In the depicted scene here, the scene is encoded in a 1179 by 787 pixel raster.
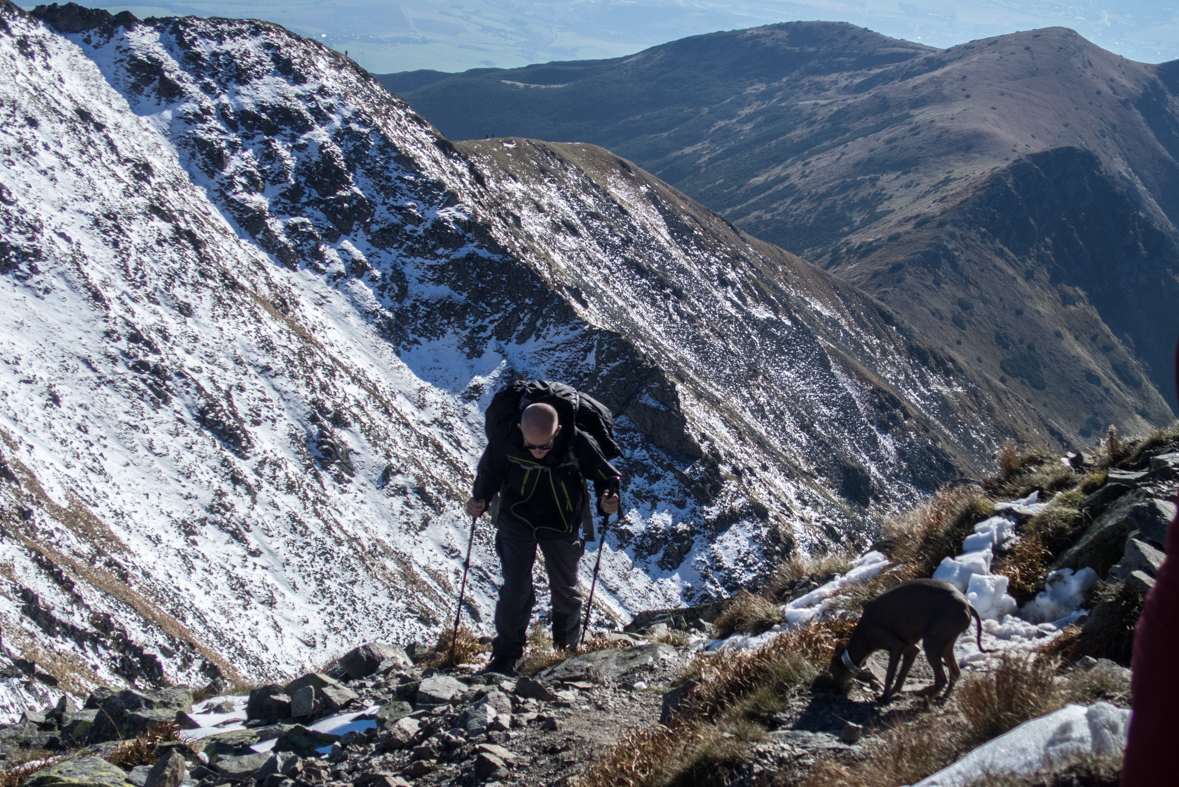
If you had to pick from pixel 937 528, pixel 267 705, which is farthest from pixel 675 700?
pixel 267 705

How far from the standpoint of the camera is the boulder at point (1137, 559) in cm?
443

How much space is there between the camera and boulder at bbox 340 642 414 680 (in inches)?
312

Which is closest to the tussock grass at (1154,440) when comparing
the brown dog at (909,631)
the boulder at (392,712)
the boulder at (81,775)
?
the brown dog at (909,631)

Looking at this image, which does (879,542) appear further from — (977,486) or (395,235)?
(395,235)

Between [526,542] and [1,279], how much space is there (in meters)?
43.5

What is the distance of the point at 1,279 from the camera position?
38.5m

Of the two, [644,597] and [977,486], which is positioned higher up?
[977,486]

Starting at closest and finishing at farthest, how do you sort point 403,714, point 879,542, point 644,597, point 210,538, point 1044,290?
1. point 403,714
2. point 879,542
3. point 210,538
4. point 644,597
5. point 1044,290

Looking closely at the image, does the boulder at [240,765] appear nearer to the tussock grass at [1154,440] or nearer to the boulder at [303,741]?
the boulder at [303,741]

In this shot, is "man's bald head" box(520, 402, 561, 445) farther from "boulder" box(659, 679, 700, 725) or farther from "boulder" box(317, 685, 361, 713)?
"boulder" box(317, 685, 361, 713)

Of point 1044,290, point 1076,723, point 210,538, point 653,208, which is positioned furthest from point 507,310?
point 1044,290

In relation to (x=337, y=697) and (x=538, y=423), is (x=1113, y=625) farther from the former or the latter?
(x=337, y=697)

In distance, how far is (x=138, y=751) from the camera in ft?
19.9

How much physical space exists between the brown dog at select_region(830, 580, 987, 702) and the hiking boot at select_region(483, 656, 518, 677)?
3.48m
